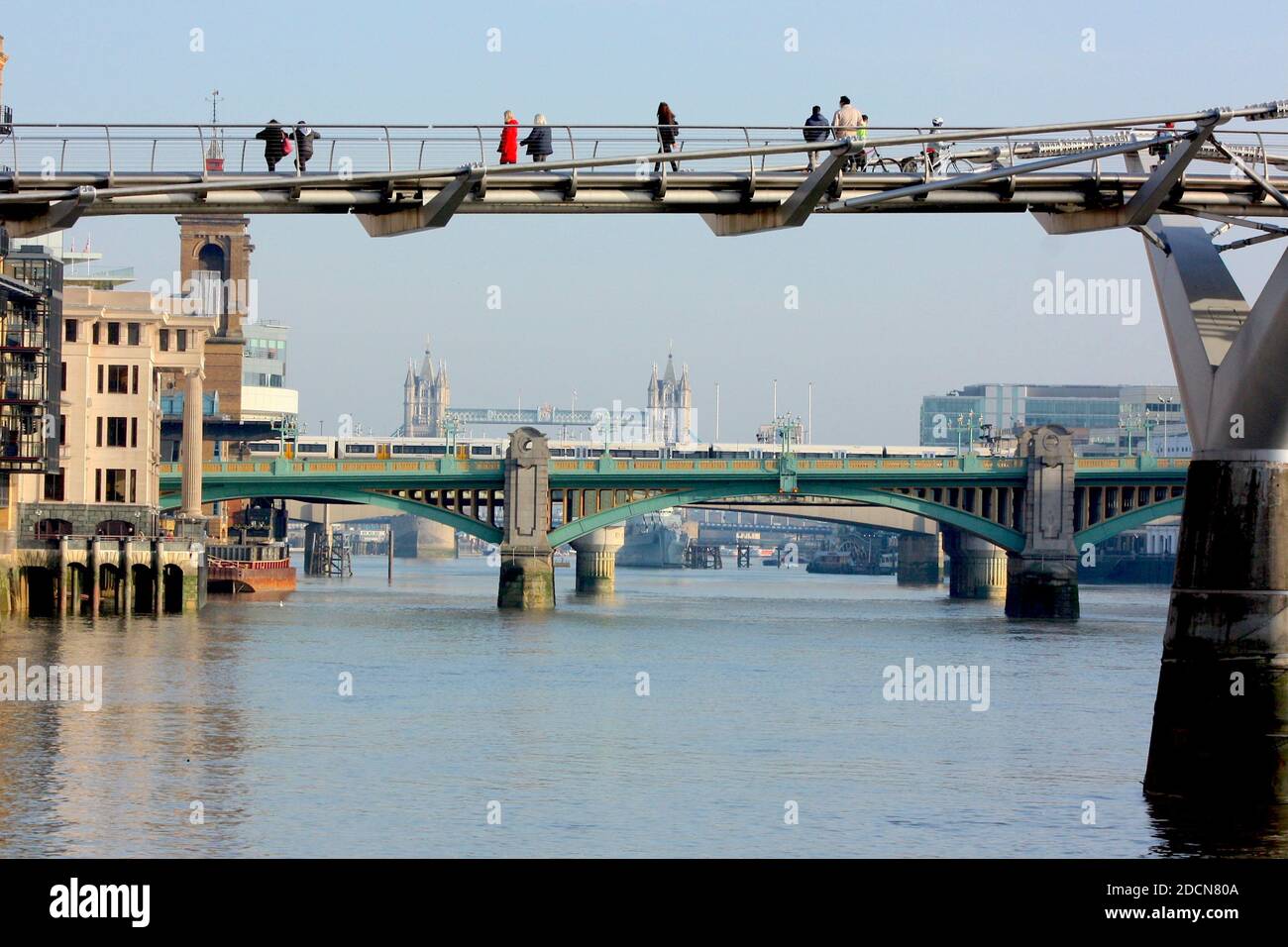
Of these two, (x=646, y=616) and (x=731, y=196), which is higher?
(x=731, y=196)

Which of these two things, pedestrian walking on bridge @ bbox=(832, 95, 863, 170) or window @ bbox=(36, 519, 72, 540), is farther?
window @ bbox=(36, 519, 72, 540)

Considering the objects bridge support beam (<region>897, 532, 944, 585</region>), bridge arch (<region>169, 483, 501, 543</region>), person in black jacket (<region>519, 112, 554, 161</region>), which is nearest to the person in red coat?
person in black jacket (<region>519, 112, 554, 161</region>)

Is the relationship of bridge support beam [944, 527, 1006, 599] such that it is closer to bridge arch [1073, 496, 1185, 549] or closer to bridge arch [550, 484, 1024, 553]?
bridge arch [1073, 496, 1185, 549]

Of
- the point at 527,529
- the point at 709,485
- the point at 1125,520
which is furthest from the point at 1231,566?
the point at 1125,520

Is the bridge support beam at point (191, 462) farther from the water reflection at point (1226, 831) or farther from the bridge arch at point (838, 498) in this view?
the water reflection at point (1226, 831)

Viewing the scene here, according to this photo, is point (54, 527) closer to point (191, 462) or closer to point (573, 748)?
point (191, 462)

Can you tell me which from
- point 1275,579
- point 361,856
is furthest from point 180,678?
point 1275,579

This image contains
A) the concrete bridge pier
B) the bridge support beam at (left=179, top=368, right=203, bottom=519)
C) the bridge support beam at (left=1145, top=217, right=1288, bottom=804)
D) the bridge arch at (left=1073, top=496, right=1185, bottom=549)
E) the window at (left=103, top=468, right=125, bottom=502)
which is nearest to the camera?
the bridge support beam at (left=1145, top=217, right=1288, bottom=804)

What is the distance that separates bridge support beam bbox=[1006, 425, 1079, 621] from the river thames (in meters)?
25.9

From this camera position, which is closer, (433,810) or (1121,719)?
(433,810)

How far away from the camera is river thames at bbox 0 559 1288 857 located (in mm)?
36781

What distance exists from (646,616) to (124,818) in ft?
234
